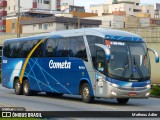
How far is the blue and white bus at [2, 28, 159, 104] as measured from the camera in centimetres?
2153

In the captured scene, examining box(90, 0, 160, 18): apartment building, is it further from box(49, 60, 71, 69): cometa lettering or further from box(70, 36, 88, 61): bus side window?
box(70, 36, 88, 61): bus side window

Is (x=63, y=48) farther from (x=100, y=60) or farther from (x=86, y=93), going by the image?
(x=100, y=60)

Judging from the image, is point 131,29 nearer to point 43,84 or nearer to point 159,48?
point 159,48

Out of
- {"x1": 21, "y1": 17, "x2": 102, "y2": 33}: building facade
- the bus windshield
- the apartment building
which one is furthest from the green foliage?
the apartment building

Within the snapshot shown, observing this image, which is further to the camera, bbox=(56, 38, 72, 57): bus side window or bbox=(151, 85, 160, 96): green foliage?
bbox=(151, 85, 160, 96): green foliage

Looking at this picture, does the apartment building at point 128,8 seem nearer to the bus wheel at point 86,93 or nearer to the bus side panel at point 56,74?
the bus side panel at point 56,74

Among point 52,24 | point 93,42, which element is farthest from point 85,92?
point 52,24

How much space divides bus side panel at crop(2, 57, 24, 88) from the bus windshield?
8.47 metres

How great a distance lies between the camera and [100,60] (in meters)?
21.8

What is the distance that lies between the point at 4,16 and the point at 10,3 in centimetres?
381

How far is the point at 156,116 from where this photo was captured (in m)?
16.0

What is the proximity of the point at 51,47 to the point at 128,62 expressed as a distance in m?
5.42

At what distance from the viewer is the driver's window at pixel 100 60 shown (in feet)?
71.0

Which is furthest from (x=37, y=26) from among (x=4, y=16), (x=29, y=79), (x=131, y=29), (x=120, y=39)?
(x=120, y=39)
